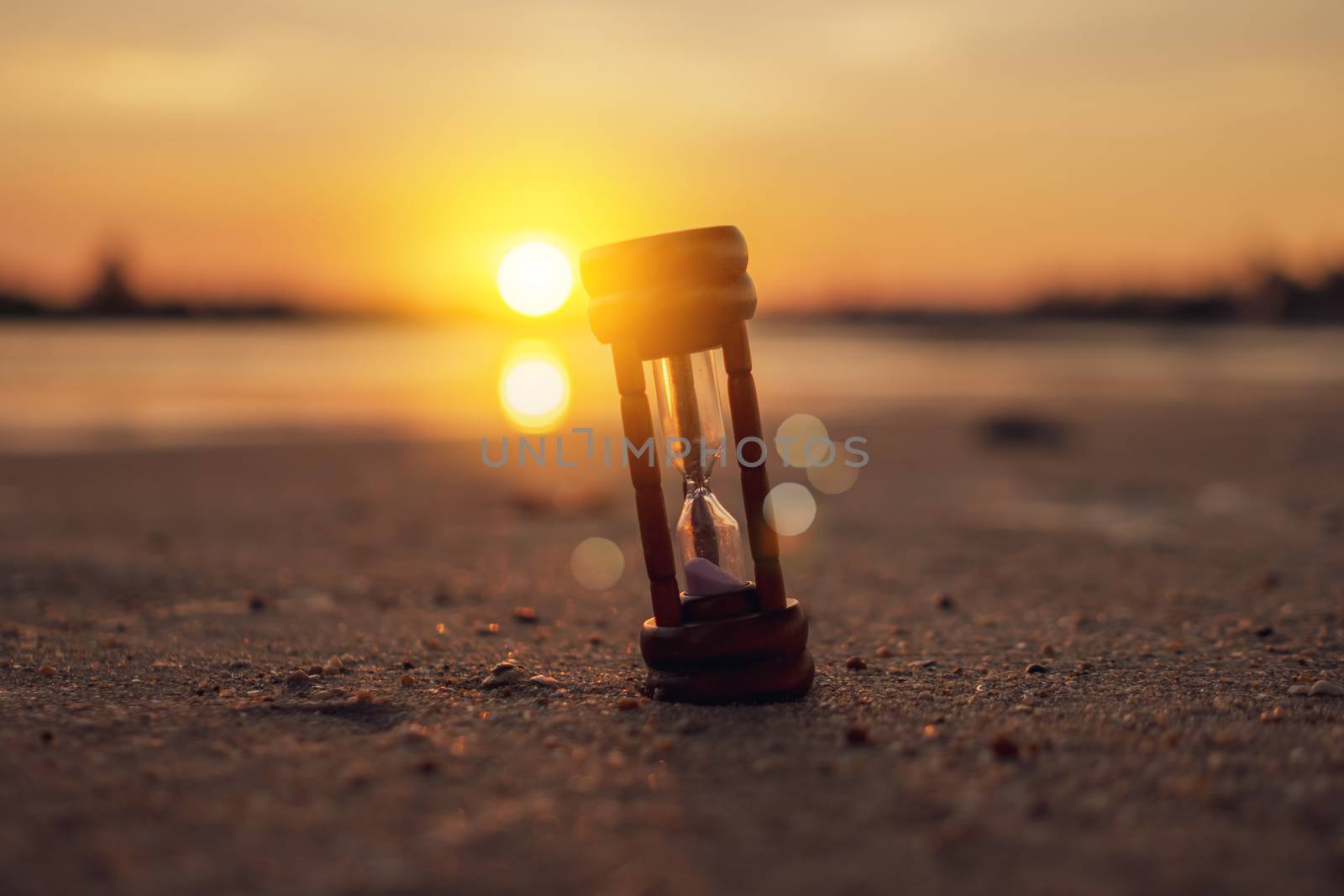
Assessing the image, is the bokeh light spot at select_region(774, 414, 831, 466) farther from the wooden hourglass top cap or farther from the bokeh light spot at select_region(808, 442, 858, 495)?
the wooden hourglass top cap

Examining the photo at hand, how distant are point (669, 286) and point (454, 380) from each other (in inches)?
1122

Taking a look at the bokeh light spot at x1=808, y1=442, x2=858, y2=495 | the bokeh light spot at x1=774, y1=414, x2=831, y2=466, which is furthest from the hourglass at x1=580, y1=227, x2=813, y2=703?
the bokeh light spot at x1=774, y1=414, x2=831, y2=466

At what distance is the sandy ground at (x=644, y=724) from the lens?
2.54 metres

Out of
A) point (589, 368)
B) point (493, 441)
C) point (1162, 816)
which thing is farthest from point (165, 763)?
point (589, 368)

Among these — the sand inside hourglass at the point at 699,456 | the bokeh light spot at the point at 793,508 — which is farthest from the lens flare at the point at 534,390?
the sand inside hourglass at the point at 699,456

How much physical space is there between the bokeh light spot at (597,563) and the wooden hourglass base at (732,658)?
2.68 metres

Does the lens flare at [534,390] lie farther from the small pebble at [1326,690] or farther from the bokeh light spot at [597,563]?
the small pebble at [1326,690]

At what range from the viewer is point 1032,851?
2.55 m

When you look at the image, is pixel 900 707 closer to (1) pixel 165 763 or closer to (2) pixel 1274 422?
(1) pixel 165 763

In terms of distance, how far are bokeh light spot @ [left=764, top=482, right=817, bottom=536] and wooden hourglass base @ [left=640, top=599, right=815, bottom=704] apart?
404cm

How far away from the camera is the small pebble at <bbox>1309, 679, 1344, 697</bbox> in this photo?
12.8ft

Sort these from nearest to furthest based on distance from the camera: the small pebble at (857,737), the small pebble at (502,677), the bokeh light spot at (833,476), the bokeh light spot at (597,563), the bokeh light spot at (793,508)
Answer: the small pebble at (857,737)
the small pebble at (502,677)
the bokeh light spot at (597,563)
the bokeh light spot at (793,508)
the bokeh light spot at (833,476)

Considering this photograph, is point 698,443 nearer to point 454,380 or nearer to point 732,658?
point 732,658

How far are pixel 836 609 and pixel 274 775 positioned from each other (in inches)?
134
